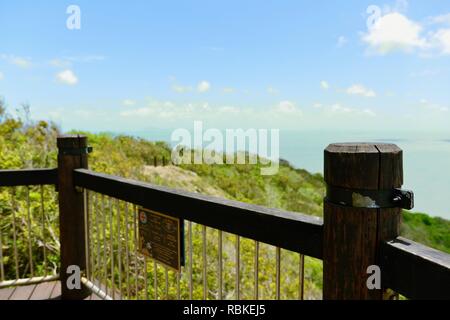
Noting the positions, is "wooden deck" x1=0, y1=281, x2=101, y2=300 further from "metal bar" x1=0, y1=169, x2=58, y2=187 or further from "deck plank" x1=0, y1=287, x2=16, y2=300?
"metal bar" x1=0, y1=169, x2=58, y2=187

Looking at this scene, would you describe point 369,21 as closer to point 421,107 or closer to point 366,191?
point 366,191

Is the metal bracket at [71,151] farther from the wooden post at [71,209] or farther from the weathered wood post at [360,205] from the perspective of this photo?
the weathered wood post at [360,205]

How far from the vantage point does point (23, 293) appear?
9.98 feet

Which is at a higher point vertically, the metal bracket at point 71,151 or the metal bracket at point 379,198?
the metal bracket at point 71,151

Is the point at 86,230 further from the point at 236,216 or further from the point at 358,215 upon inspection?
the point at 358,215

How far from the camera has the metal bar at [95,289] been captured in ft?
9.22

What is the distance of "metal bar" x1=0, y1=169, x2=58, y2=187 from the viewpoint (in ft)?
9.83

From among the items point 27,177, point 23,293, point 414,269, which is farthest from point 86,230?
point 414,269

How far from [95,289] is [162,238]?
3.91 ft

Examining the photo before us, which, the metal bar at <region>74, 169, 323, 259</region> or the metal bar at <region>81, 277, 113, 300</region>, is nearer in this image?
the metal bar at <region>74, 169, 323, 259</region>

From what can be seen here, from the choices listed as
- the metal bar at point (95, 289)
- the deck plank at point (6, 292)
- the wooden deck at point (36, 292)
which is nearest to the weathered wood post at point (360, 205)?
the metal bar at point (95, 289)

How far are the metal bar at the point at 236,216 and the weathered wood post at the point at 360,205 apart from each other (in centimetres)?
11

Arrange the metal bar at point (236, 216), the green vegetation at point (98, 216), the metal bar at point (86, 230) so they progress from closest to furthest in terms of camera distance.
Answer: the metal bar at point (236, 216) → the metal bar at point (86, 230) → the green vegetation at point (98, 216)

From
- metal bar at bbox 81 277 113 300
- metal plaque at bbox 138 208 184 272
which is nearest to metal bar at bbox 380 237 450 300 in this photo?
metal plaque at bbox 138 208 184 272
